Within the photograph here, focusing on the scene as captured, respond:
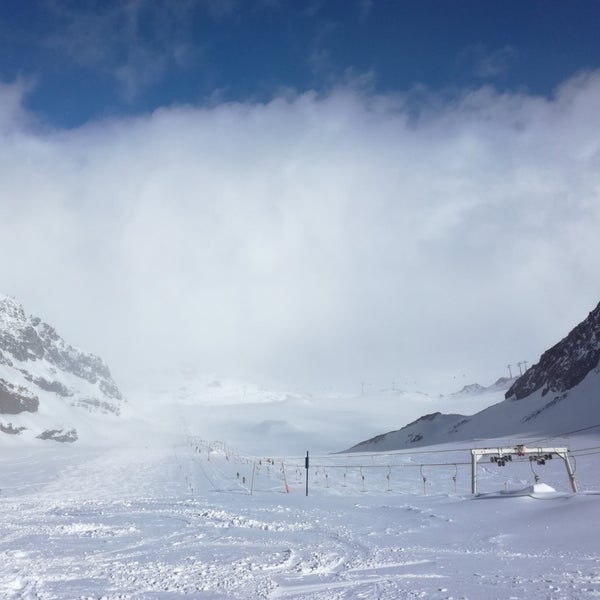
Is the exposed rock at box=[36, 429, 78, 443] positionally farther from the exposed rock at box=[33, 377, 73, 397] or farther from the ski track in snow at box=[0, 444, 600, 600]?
the ski track in snow at box=[0, 444, 600, 600]

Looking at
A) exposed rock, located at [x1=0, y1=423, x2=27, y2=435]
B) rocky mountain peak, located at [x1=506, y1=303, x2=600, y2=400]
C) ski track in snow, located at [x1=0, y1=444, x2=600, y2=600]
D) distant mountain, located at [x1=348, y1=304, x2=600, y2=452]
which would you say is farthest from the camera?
exposed rock, located at [x1=0, y1=423, x2=27, y2=435]

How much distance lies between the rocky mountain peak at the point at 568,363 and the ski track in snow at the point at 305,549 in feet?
288

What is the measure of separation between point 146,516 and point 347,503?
9835mm

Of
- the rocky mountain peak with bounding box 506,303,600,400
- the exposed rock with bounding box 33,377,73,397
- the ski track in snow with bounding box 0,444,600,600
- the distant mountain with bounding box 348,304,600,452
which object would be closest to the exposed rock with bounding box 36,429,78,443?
the exposed rock with bounding box 33,377,73,397

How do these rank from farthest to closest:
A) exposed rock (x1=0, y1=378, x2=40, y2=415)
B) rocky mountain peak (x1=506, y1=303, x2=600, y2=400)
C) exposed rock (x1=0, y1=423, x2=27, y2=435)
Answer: exposed rock (x1=0, y1=378, x2=40, y2=415) → exposed rock (x1=0, y1=423, x2=27, y2=435) → rocky mountain peak (x1=506, y1=303, x2=600, y2=400)

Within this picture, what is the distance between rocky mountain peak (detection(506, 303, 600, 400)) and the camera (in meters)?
95.1

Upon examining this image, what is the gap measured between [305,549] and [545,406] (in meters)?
94.4

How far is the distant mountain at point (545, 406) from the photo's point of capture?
81.8 meters

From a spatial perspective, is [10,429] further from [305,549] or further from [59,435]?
[305,549]

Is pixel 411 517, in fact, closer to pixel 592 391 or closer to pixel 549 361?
pixel 592 391

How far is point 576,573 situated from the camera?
356 inches

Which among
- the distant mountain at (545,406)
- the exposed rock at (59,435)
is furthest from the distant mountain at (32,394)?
the distant mountain at (545,406)

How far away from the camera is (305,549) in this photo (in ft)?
42.8

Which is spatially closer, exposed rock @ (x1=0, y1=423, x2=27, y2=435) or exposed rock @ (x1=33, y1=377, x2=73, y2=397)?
exposed rock @ (x1=0, y1=423, x2=27, y2=435)
